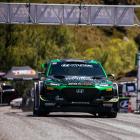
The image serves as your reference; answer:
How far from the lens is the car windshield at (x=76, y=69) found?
20644 mm

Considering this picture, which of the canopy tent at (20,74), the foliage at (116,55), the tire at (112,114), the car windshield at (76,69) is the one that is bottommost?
the foliage at (116,55)

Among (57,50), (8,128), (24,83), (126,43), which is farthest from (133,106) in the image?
(126,43)

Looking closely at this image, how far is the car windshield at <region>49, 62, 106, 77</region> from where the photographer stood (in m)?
20.6

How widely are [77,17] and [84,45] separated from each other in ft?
253

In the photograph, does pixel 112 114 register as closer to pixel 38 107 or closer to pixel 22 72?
pixel 38 107

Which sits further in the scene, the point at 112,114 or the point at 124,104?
the point at 124,104

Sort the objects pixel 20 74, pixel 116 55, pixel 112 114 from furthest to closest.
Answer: pixel 116 55 < pixel 20 74 < pixel 112 114

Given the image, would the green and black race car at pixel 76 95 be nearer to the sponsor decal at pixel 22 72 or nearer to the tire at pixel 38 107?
the tire at pixel 38 107

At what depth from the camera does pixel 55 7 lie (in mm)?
49062

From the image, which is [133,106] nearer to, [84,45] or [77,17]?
[77,17]

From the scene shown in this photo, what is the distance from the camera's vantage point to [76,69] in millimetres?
20781

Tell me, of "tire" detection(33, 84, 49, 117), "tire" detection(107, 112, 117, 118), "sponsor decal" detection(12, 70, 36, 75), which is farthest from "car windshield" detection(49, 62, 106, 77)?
"sponsor decal" detection(12, 70, 36, 75)

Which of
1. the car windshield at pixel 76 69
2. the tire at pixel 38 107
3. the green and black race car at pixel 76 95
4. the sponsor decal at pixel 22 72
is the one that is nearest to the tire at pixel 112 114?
the green and black race car at pixel 76 95

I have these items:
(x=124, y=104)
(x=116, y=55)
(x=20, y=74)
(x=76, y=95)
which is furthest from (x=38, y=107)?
(x=116, y=55)
